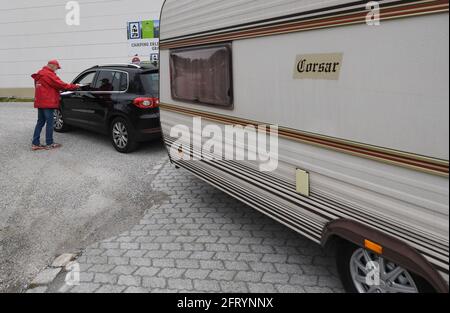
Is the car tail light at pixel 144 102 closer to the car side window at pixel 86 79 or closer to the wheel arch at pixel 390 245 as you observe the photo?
the car side window at pixel 86 79

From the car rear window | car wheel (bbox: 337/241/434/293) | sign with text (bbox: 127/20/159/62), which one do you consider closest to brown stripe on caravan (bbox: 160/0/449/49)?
car wheel (bbox: 337/241/434/293)

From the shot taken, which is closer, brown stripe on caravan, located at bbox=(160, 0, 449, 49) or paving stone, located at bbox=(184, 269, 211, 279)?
brown stripe on caravan, located at bbox=(160, 0, 449, 49)

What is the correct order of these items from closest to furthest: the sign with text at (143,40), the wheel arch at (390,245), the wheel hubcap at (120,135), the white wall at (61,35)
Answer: the wheel arch at (390,245), the wheel hubcap at (120,135), the sign with text at (143,40), the white wall at (61,35)

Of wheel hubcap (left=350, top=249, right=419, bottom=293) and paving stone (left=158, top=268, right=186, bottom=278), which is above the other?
wheel hubcap (left=350, top=249, right=419, bottom=293)

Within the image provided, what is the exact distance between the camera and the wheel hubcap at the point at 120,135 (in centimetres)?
733

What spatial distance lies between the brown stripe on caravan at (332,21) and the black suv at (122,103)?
9.81ft

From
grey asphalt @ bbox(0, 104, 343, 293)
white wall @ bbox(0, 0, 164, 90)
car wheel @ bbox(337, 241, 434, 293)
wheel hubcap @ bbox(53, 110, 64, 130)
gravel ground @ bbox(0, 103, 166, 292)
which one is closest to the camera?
car wheel @ bbox(337, 241, 434, 293)

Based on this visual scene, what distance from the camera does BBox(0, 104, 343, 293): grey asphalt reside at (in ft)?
11.0

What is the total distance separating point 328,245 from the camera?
114 inches

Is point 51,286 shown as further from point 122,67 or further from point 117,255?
point 122,67

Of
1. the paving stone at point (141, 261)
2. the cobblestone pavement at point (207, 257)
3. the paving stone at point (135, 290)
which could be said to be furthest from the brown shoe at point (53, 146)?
the paving stone at point (135, 290)

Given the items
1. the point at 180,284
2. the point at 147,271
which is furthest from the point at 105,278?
the point at 180,284

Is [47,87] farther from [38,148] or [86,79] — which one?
[38,148]

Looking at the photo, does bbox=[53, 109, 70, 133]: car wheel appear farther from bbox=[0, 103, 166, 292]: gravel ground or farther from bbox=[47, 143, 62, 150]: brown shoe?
bbox=[47, 143, 62, 150]: brown shoe
